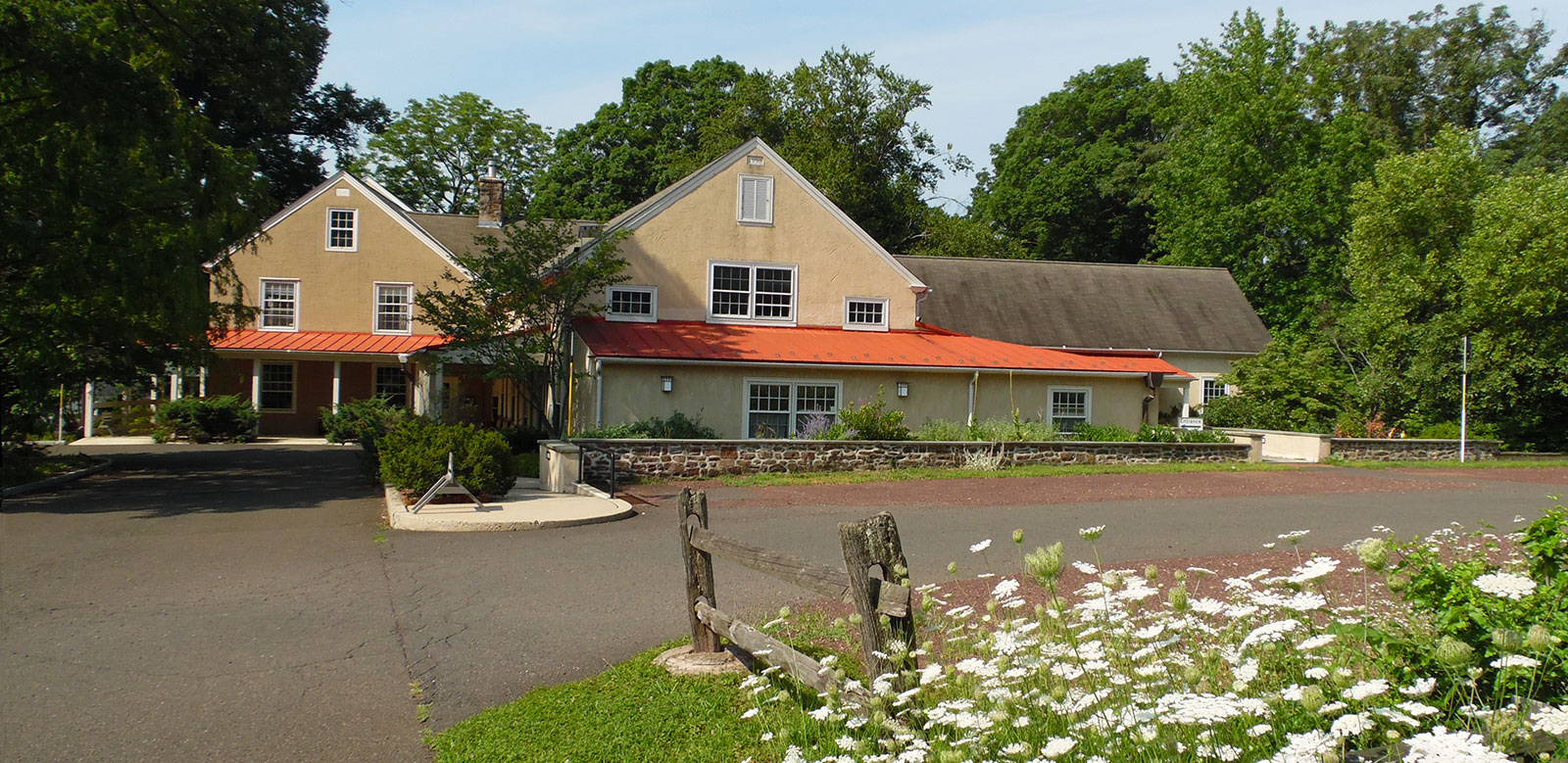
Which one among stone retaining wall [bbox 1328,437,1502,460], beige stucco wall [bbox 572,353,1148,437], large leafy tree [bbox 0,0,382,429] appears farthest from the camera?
stone retaining wall [bbox 1328,437,1502,460]

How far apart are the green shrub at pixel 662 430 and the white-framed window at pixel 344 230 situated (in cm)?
1400

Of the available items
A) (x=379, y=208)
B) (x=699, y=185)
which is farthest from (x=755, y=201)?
(x=379, y=208)

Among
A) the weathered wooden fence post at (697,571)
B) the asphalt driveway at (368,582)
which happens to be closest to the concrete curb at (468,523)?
the asphalt driveway at (368,582)

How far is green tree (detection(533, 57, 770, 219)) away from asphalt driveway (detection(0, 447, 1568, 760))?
33.8 m

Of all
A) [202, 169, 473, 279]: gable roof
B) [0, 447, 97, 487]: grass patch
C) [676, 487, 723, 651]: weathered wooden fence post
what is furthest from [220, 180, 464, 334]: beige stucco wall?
[676, 487, 723, 651]: weathered wooden fence post

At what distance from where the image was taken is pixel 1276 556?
10.4 m

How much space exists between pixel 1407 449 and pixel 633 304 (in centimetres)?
1937

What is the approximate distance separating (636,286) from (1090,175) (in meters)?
35.5

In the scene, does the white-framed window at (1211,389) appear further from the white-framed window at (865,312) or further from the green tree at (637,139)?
the green tree at (637,139)

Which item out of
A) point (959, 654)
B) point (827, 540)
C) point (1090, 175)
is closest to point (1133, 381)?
point (827, 540)

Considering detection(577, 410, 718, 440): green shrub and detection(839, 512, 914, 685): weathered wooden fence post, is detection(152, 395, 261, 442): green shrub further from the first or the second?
detection(839, 512, 914, 685): weathered wooden fence post

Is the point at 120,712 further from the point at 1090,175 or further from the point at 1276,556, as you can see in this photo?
the point at 1090,175

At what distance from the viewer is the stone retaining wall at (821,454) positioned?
19422 millimetres

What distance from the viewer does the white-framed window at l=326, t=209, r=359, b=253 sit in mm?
31750
